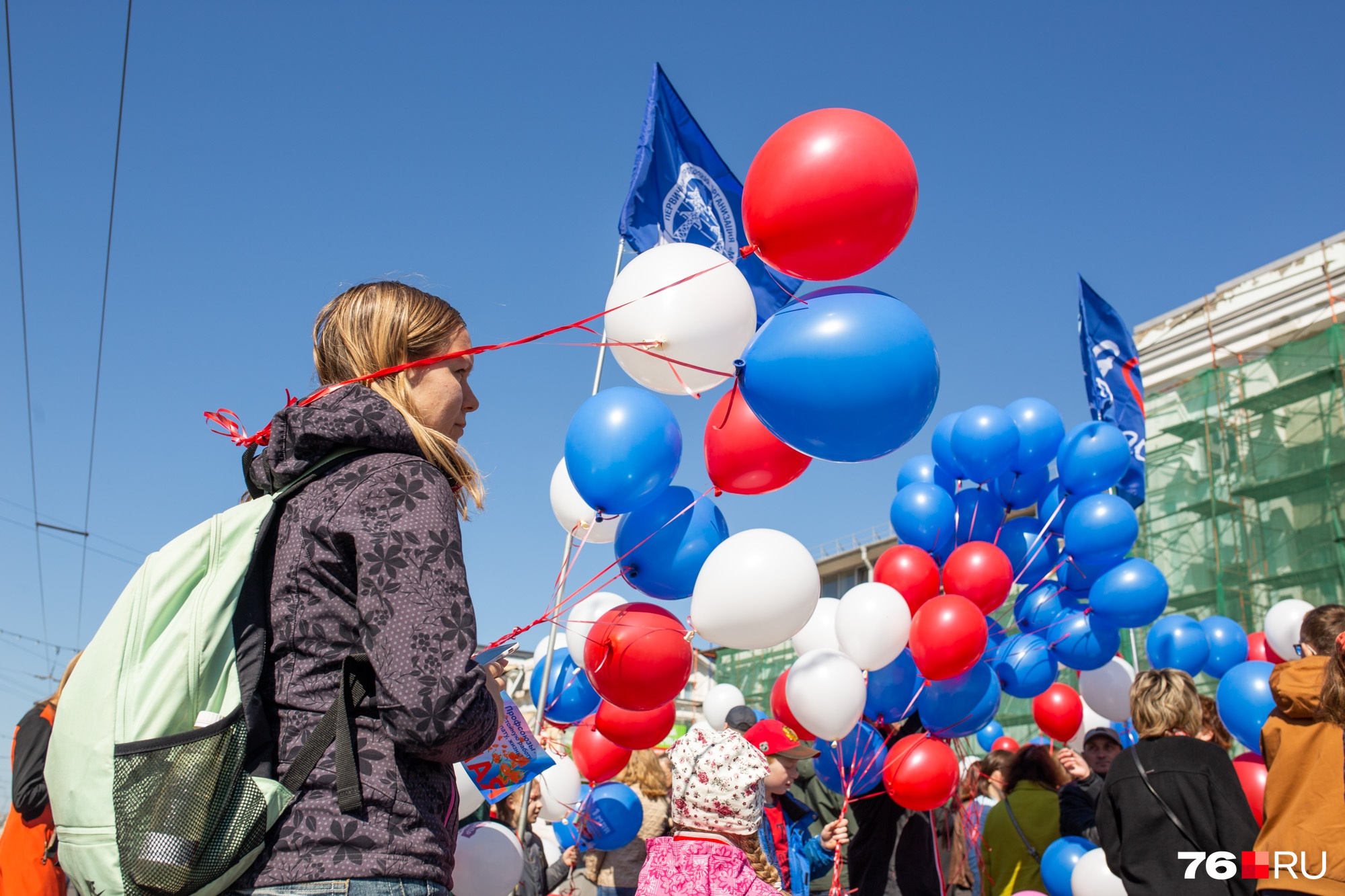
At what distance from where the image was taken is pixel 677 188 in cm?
579

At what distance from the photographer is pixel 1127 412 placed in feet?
29.5

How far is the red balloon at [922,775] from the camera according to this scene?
4.62m

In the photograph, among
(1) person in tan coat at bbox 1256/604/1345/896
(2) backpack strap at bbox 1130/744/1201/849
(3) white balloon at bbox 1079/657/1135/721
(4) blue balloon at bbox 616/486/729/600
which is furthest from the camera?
(3) white balloon at bbox 1079/657/1135/721

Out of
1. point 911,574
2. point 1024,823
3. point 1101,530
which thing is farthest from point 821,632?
point 1101,530

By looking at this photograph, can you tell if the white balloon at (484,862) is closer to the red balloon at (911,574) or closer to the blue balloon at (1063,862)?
the red balloon at (911,574)

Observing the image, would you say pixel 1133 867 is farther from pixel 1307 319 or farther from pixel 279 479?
pixel 1307 319

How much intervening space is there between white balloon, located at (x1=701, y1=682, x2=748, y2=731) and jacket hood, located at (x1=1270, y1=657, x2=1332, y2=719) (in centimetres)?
460

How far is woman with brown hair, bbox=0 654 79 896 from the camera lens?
3.34m

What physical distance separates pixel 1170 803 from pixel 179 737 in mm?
3276

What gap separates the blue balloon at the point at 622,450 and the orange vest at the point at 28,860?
7.27ft

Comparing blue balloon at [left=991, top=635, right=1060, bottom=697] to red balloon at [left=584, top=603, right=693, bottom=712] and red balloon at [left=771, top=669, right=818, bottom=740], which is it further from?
red balloon at [left=584, top=603, right=693, bottom=712]

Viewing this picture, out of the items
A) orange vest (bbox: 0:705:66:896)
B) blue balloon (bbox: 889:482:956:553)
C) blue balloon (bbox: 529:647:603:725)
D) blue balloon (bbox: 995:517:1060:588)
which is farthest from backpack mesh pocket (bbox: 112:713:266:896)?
blue balloon (bbox: 995:517:1060:588)

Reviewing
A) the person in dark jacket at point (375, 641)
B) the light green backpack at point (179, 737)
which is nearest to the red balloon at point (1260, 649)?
the person in dark jacket at point (375, 641)

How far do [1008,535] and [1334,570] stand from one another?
719 centimetres
